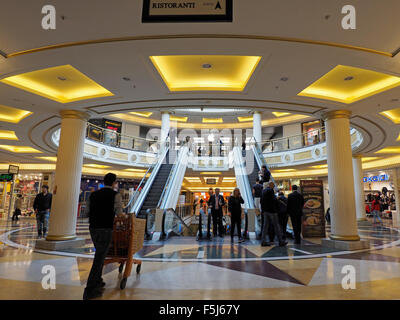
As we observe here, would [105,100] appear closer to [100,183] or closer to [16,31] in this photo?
[16,31]

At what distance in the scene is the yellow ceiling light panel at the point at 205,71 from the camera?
5.11 meters

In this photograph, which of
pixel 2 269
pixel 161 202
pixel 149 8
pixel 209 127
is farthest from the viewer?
pixel 209 127

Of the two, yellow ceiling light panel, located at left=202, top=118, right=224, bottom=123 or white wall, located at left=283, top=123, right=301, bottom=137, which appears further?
yellow ceiling light panel, located at left=202, top=118, right=224, bottom=123

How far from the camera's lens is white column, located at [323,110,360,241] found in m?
6.57

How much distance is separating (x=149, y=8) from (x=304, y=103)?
4.85 meters

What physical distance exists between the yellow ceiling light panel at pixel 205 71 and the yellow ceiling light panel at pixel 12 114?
526 centimetres

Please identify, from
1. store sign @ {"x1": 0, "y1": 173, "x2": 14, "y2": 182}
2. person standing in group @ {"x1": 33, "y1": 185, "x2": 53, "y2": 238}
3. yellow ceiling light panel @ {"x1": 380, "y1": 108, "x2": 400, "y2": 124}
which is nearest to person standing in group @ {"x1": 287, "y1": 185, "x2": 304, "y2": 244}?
yellow ceiling light panel @ {"x1": 380, "y1": 108, "x2": 400, "y2": 124}

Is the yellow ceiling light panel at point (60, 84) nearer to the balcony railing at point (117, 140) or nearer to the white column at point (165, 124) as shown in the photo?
the balcony railing at point (117, 140)

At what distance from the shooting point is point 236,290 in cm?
321

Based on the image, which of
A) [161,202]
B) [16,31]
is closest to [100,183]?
[161,202]

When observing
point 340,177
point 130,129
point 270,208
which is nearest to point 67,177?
point 270,208

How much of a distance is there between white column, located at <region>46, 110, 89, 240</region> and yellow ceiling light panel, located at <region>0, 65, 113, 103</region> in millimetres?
638

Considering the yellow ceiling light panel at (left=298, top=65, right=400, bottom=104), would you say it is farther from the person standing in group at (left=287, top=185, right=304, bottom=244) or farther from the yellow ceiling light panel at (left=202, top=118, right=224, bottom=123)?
the yellow ceiling light panel at (left=202, top=118, right=224, bottom=123)

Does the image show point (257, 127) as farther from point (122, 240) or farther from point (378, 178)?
point (122, 240)
